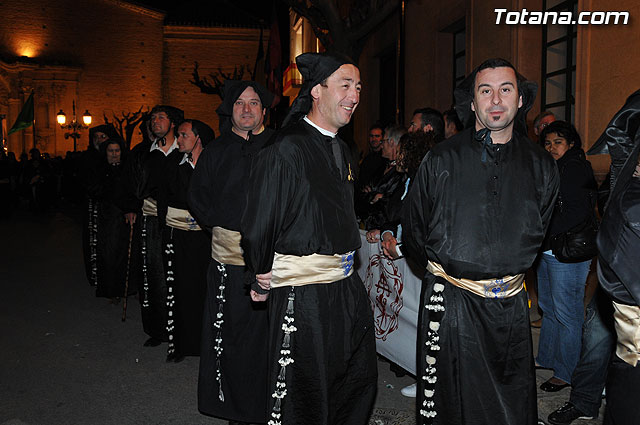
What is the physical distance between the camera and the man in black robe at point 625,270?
219 centimetres

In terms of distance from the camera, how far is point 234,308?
14.0ft

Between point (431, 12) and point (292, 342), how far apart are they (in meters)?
8.47

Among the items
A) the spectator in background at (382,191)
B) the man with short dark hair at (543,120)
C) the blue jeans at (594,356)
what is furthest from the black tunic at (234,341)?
the man with short dark hair at (543,120)

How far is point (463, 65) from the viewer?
32.3ft

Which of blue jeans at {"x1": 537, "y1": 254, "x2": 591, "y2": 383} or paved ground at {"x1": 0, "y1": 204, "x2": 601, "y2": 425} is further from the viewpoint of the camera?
blue jeans at {"x1": 537, "y1": 254, "x2": 591, "y2": 383}

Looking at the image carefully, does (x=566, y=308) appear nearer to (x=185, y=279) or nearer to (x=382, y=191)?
(x=382, y=191)

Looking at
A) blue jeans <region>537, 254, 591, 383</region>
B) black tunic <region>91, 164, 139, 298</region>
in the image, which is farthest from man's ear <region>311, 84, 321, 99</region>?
black tunic <region>91, 164, 139, 298</region>

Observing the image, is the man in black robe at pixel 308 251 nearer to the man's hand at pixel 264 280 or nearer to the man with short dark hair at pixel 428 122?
the man's hand at pixel 264 280

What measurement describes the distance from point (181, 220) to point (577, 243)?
332cm

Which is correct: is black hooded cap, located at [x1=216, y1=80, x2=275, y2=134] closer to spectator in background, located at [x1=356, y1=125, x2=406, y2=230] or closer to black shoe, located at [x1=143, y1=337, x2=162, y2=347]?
spectator in background, located at [x1=356, y1=125, x2=406, y2=230]

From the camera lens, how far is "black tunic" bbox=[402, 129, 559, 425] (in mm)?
3109

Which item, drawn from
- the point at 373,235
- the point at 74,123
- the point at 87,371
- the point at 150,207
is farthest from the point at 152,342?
the point at 74,123

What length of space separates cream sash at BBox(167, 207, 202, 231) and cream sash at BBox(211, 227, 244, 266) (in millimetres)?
1057

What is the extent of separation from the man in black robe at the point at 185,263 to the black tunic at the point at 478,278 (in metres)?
2.77
